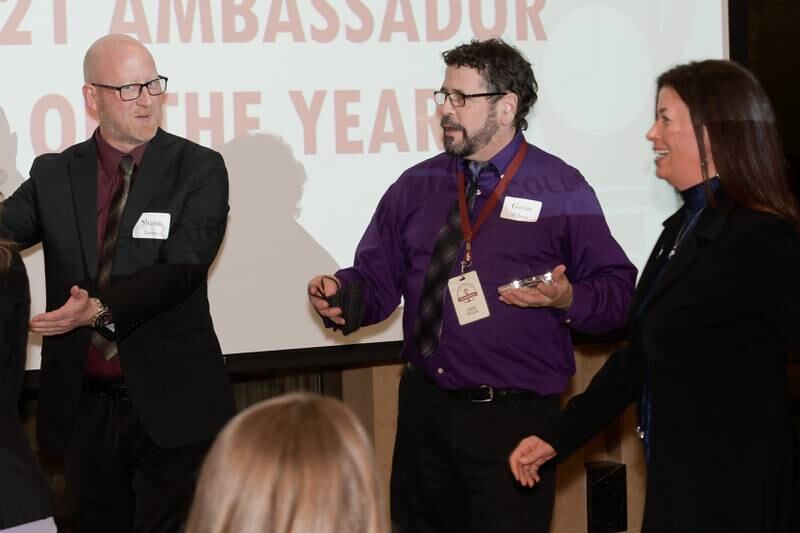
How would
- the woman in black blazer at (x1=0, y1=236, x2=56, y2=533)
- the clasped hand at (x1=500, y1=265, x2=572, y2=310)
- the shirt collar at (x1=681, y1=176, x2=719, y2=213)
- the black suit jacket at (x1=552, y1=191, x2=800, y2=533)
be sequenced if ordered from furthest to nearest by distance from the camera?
1. the clasped hand at (x1=500, y1=265, x2=572, y2=310)
2. the shirt collar at (x1=681, y1=176, x2=719, y2=213)
3. the black suit jacket at (x1=552, y1=191, x2=800, y2=533)
4. the woman in black blazer at (x1=0, y1=236, x2=56, y2=533)

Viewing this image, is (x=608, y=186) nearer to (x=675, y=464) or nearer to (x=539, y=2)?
(x=539, y=2)

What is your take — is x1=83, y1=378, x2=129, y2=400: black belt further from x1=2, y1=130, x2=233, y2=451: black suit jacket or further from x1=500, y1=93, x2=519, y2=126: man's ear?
x1=500, y1=93, x2=519, y2=126: man's ear

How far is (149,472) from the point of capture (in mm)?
3418

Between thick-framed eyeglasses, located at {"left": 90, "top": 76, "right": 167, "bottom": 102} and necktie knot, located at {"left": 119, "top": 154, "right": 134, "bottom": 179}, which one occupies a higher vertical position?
thick-framed eyeglasses, located at {"left": 90, "top": 76, "right": 167, "bottom": 102}

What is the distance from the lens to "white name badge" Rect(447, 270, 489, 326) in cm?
337

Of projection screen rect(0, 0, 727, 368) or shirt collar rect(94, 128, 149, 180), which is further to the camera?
projection screen rect(0, 0, 727, 368)

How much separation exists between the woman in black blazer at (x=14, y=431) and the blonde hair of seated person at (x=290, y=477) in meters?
0.91

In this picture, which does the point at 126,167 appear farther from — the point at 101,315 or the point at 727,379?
the point at 727,379

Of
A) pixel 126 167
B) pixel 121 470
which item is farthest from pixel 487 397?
pixel 126 167

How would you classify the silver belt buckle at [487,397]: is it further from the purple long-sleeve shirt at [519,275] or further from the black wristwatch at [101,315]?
the black wristwatch at [101,315]

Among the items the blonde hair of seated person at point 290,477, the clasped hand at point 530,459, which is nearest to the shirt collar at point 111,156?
the clasped hand at point 530,459

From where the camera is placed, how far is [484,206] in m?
3.47

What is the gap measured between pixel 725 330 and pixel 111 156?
6.08ft

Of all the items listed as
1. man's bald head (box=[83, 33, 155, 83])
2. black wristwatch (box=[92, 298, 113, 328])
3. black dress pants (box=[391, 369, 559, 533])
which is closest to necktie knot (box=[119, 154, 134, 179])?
man's bald head (box=[83, 33, 155, 83])
